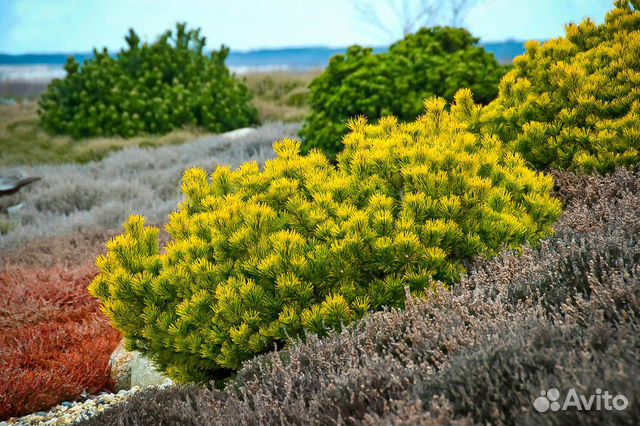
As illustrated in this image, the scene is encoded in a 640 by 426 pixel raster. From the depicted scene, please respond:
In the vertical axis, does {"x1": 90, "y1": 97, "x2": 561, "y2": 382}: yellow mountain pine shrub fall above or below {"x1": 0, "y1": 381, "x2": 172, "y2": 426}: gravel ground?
above

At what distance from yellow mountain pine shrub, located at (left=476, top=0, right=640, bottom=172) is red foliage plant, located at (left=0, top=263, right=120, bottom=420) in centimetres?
396

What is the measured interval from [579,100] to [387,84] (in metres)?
4.68

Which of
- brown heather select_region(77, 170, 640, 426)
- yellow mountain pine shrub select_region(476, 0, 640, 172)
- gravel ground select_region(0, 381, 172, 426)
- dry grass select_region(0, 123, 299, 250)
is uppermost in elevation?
yellow mountain pine shrub select_region(476, 0, 640, 172)

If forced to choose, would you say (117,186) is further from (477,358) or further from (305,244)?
(477,358)

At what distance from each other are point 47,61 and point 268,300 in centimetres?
7536

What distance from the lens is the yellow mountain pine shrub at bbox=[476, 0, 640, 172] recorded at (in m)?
4.93

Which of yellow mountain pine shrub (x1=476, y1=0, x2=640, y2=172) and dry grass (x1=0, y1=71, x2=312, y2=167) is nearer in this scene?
yellow mountain pine shrub (x1=476, y1=0, x2=640, y2=172)

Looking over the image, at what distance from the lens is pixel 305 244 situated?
12.3ft
